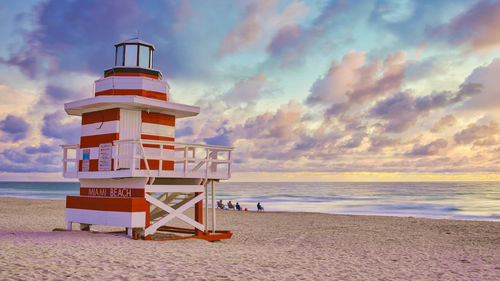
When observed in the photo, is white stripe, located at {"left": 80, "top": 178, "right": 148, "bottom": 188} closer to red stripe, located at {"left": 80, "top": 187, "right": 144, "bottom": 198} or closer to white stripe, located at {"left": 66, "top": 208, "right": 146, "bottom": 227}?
red stripe, located at {"left": 80, "top": 187, "right": 144, "bottom": 198}

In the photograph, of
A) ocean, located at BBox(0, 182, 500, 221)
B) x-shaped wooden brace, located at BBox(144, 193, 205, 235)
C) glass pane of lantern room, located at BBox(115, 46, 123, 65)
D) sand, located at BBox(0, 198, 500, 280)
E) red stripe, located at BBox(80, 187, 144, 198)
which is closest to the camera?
sand, located at BBox(0, 198, 500, 280)

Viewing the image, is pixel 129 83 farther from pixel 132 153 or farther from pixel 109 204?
pixel 109 204

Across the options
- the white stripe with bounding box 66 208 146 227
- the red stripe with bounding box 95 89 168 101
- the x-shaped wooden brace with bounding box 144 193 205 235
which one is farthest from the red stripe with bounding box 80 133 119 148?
the x-shaped wooden brace with bounding box 144 193 205 235

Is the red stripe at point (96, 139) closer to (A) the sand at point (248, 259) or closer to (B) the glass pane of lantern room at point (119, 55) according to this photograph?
(B) the glass pane of lantern room at point (119, 55)

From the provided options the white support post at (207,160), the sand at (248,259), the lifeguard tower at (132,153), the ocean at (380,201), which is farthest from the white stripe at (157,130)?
the ocean at (380,201)

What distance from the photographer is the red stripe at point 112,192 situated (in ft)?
40.9

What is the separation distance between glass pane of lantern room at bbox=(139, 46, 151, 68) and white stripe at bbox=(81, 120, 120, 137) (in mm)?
2311

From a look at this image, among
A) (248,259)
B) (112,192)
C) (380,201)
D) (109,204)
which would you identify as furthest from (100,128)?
(380,201)

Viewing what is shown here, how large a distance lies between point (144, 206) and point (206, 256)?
9.89 ft

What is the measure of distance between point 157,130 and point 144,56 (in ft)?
8.56

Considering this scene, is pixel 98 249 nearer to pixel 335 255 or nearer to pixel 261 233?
pixel 335 255

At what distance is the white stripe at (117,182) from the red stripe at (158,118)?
2.01 meters

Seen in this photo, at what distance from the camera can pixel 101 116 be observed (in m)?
13.5

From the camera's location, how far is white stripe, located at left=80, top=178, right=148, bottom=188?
12336 millimetres
